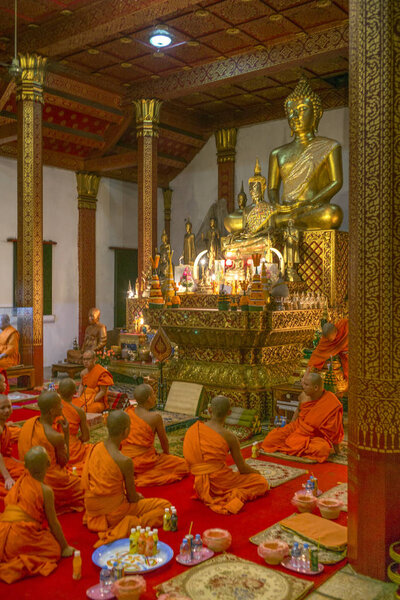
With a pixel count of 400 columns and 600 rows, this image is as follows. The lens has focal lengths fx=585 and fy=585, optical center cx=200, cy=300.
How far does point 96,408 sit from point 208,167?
28.9 feet

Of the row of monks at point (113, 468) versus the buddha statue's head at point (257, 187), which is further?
the buddha statue's head at point (257, 187)

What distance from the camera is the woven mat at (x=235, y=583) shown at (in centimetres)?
293

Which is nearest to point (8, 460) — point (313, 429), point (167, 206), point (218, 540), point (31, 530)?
point (31, 530)

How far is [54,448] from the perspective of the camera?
4.12 m

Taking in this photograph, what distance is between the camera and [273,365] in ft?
24.7

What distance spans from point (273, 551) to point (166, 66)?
9.26m

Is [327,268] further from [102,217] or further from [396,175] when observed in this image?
[102,217]

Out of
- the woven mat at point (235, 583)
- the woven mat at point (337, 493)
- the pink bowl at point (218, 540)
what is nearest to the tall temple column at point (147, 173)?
the woven mat at point (337, 493)

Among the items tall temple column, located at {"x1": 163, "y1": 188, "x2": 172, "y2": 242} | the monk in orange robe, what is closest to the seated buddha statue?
the monk in orange robe

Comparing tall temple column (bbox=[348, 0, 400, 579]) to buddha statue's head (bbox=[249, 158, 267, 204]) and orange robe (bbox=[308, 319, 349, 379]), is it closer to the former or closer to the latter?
orange robe (bbox=[308, 319, 349, 379])

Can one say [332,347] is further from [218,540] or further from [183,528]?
[218,540]

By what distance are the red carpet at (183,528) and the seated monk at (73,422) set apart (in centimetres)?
77

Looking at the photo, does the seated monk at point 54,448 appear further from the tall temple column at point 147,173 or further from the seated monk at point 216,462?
the tall temple column at point 147,173

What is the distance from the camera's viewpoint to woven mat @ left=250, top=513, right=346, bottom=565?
3.33 metres
